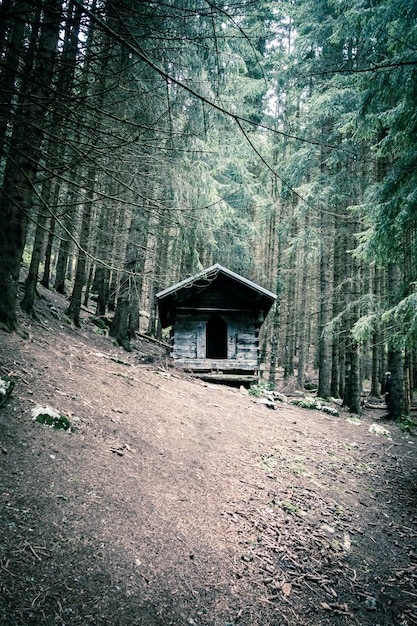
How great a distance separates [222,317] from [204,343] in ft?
4.22

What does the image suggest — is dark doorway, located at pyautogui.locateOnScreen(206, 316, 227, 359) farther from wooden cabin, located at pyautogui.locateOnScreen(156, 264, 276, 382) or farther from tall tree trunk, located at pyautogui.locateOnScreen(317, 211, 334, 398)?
tall tree trunk, located at pyautogui.locateOnScreen(317, 211, 334, 398)

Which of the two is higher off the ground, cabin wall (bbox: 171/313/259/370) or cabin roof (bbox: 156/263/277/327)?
cabin roof (bbox: 156/263/277/327)

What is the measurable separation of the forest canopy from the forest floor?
2119mm

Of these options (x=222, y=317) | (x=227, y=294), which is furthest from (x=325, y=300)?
(x=222, y=317)

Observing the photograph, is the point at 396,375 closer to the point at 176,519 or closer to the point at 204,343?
the point at 204,343

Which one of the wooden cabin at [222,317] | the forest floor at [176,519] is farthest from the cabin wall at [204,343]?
the forest floor at [176,519]

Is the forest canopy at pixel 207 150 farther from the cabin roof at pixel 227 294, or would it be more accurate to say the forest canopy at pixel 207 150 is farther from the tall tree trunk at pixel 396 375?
the cabin roof at pixel 227 294

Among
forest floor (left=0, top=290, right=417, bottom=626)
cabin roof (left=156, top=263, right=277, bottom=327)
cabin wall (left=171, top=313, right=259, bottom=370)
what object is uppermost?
cabin roof (left=156, top=263, right=277, bottom=327)

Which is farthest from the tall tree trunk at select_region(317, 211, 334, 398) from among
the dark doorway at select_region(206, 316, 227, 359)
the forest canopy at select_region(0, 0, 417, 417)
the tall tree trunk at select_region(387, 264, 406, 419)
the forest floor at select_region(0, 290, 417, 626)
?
the forest floor at select_region(0, 290, 417, 626)

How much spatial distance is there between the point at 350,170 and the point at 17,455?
13.7 metres

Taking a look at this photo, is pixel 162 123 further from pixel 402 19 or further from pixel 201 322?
pixel 201 322

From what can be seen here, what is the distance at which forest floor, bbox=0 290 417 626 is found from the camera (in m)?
2.36

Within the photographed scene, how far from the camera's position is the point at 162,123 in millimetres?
7488

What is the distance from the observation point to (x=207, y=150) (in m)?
10.3
